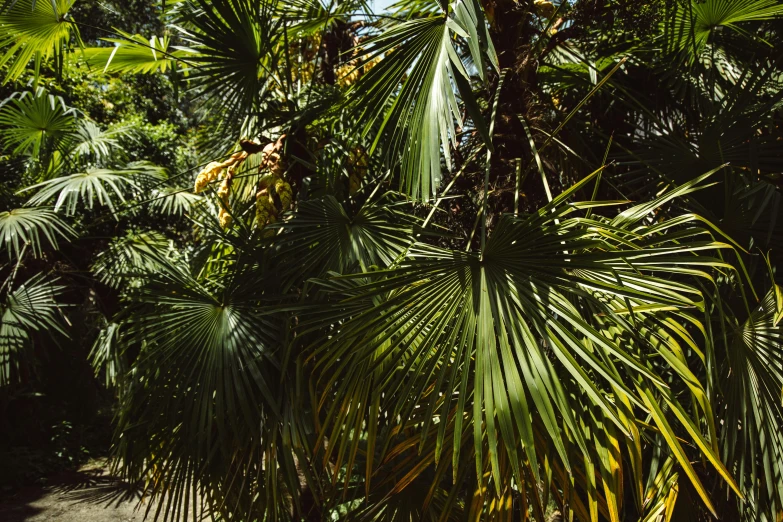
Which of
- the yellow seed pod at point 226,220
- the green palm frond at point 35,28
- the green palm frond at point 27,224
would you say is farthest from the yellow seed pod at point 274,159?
the green palm frond at point 27,224

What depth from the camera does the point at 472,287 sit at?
1.54m

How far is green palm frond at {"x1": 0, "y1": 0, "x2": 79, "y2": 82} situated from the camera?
2.48 m

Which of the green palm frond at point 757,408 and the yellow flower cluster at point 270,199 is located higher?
the yellow flower cluster at point 270,199

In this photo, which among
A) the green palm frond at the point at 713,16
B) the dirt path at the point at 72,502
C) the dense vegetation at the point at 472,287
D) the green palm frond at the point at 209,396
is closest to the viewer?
the dense vegetation at the point at 472,287

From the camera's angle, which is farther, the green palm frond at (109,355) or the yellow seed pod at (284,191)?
the green palm frond at (109,355)

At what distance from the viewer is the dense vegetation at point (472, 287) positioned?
1.47 meters

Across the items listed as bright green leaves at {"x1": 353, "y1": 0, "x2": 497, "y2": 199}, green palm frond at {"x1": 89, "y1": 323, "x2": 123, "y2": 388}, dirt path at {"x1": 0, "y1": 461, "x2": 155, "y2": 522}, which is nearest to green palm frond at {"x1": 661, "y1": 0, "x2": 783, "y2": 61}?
bright green leaves at {"x1": 353, "y1": 0, "x2": 497, "y2": 199}

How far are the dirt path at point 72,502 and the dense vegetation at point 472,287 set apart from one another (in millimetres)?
2513

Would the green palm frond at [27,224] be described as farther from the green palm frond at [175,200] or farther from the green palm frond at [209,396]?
the green palm frond at [209,396]

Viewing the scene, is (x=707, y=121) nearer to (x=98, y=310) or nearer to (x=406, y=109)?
(x=406, y=109)

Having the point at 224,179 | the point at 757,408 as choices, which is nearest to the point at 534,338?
the point at 757,408

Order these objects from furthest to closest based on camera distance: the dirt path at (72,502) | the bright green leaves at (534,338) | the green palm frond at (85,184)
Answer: the dirt path at (72,502)
the green palm frond at (85,184)
the bright green leaves at (534,338)

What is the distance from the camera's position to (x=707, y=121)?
2352mm

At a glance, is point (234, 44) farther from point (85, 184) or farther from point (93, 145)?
point (93, 145)
